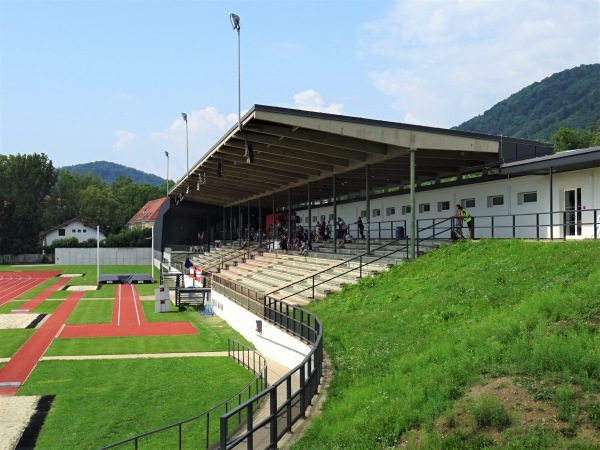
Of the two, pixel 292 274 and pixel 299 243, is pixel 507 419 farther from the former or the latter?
pixel 299 243

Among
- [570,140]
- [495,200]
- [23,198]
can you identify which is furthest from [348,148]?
[23,198]

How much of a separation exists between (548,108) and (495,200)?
123 m

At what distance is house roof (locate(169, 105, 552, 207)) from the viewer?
21.0 m

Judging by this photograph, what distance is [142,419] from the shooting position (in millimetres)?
13727

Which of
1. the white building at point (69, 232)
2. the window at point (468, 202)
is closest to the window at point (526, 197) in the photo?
the window at point (468, 202)

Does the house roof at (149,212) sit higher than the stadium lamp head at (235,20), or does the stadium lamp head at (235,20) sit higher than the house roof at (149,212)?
the stadium lamp head at (235,20)

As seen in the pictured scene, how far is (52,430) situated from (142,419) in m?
1.94

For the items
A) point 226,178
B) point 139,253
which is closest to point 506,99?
point 139,253

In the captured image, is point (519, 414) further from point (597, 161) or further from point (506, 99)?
point (506, 99)

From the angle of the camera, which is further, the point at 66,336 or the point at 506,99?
the point at 506,99

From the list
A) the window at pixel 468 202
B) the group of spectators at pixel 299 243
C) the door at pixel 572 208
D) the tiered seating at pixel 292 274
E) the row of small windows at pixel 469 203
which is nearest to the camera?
the door at pixel 572 208

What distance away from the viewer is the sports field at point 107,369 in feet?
44.7

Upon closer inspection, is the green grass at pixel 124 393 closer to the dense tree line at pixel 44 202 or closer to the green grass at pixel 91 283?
the green grass at pixel 91 283

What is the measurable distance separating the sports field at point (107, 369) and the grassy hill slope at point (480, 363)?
4.51 metres
